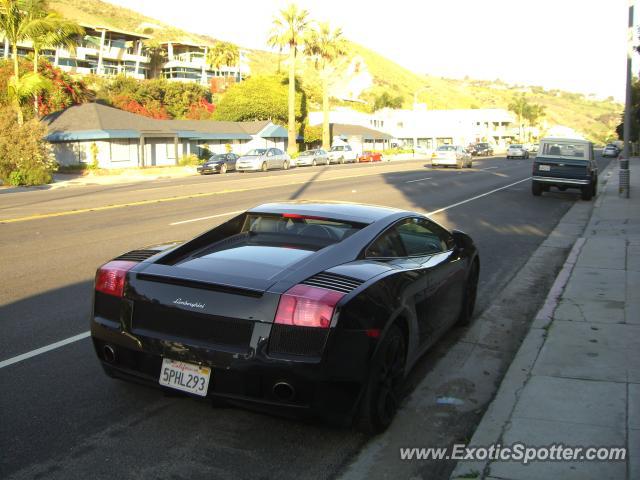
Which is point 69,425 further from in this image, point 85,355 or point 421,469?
point 421,469

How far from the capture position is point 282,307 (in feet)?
12.5

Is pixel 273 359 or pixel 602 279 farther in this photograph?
pixel 602 279

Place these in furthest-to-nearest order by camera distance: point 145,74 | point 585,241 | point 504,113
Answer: point 504,113, point 145,74, point 585,241

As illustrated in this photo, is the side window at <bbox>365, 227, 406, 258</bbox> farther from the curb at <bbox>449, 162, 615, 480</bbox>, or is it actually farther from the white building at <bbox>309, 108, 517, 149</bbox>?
the white building at <bbox>309, 108, 517, 149</bbox>

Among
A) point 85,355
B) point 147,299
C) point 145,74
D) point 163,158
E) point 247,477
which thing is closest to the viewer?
point 247,477

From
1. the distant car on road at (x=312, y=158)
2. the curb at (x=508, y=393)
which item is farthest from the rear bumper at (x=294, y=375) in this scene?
the distant car on road at (x=312, y=158)

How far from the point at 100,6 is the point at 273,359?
687 ft

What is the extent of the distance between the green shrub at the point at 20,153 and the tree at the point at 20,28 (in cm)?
377

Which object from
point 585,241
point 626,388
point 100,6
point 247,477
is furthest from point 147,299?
point 100,6

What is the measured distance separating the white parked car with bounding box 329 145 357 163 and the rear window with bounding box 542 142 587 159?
3451 centimetres

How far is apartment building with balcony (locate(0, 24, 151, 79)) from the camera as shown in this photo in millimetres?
91688

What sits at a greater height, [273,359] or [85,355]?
[273,359]

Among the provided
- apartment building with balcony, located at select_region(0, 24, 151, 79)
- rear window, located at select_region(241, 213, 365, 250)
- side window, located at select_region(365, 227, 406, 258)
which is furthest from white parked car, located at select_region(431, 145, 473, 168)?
apartment building with balcony, located at select_region(0, 24, 151, 79)

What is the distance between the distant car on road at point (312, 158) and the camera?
4975 centimetres
